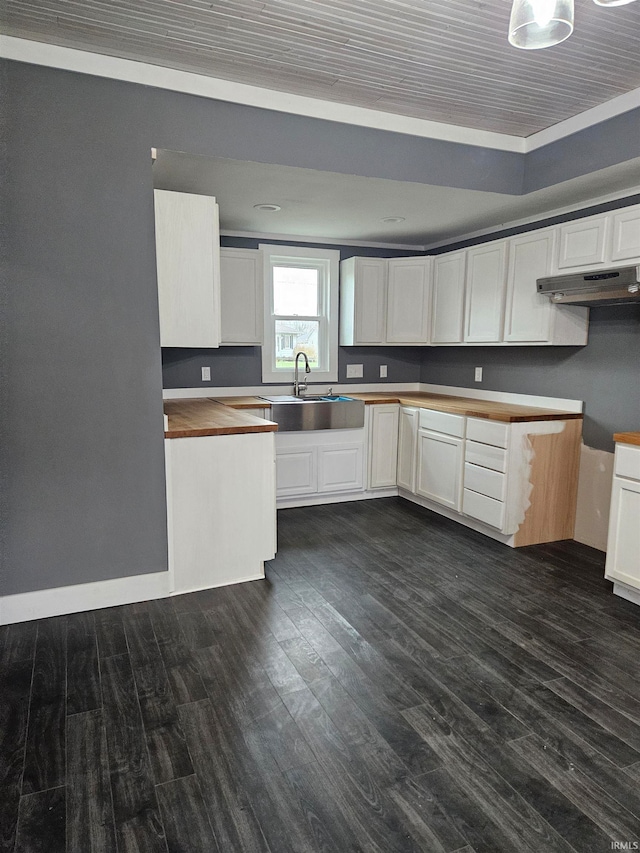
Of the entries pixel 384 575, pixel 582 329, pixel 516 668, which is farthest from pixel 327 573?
pixel 582 329

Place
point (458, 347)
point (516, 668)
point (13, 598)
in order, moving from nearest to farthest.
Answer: point (516, 668), point (13, 598), point (458, 347)

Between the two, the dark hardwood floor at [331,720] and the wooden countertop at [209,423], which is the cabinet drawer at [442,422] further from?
the wooden countertop at [209,423]

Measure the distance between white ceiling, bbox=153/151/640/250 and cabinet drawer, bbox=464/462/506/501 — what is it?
1.80 meters

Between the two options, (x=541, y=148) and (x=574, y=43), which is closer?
(x=574, y=43)

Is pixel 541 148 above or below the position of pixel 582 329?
above

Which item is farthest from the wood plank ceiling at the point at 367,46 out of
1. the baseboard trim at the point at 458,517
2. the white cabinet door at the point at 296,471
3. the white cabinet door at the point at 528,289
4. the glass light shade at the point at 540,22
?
the baseboard trim at the point at 458,517

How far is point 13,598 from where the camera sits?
2.58 metres

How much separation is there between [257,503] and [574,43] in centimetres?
263

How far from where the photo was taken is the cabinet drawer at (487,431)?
3.53 metres

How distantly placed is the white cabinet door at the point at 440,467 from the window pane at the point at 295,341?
4.27ft

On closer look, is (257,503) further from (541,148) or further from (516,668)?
(541,148)

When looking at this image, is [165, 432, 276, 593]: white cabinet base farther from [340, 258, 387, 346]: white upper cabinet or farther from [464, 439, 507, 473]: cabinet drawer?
[340, 258, 387, 346]: white upper cabinet

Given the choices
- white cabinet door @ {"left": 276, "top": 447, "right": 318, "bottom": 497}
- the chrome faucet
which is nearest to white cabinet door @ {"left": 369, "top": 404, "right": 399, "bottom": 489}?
white cabinet door @ {"left": 276, "top": 447, "right": 318, "bottom": 497}

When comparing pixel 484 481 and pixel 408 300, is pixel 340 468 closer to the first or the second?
pixel 484 481
